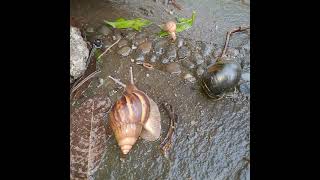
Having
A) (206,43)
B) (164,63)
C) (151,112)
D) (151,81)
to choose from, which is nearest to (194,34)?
(206,43)

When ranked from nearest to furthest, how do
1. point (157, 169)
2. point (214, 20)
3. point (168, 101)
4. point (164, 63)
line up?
point (157, 169), point (168, 101), point (164, 63), point (214, 20)

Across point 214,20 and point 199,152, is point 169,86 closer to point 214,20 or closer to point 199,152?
point 199,152

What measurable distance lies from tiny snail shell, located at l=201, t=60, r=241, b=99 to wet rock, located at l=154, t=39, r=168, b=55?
0.41m

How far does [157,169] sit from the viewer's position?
223 cm

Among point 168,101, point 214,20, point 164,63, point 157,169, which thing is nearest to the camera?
point 157,169


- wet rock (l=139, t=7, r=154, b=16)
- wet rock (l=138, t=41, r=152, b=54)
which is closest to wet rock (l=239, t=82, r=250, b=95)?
wet rock (l=138, t=41, r=152, b=54)

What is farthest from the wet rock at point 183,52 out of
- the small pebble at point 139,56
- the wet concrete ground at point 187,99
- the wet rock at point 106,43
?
the wet rock at point 106,43

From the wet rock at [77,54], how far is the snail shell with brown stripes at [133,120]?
385mm

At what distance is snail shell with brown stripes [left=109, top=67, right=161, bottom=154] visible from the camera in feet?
7.13

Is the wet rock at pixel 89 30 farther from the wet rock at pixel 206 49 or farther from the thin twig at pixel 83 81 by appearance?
the wet rock at pixel 206 49

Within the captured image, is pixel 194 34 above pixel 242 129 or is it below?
above

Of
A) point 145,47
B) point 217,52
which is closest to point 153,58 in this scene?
point 145,47

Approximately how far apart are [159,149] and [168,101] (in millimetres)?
324

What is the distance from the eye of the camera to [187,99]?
8.06 feet
